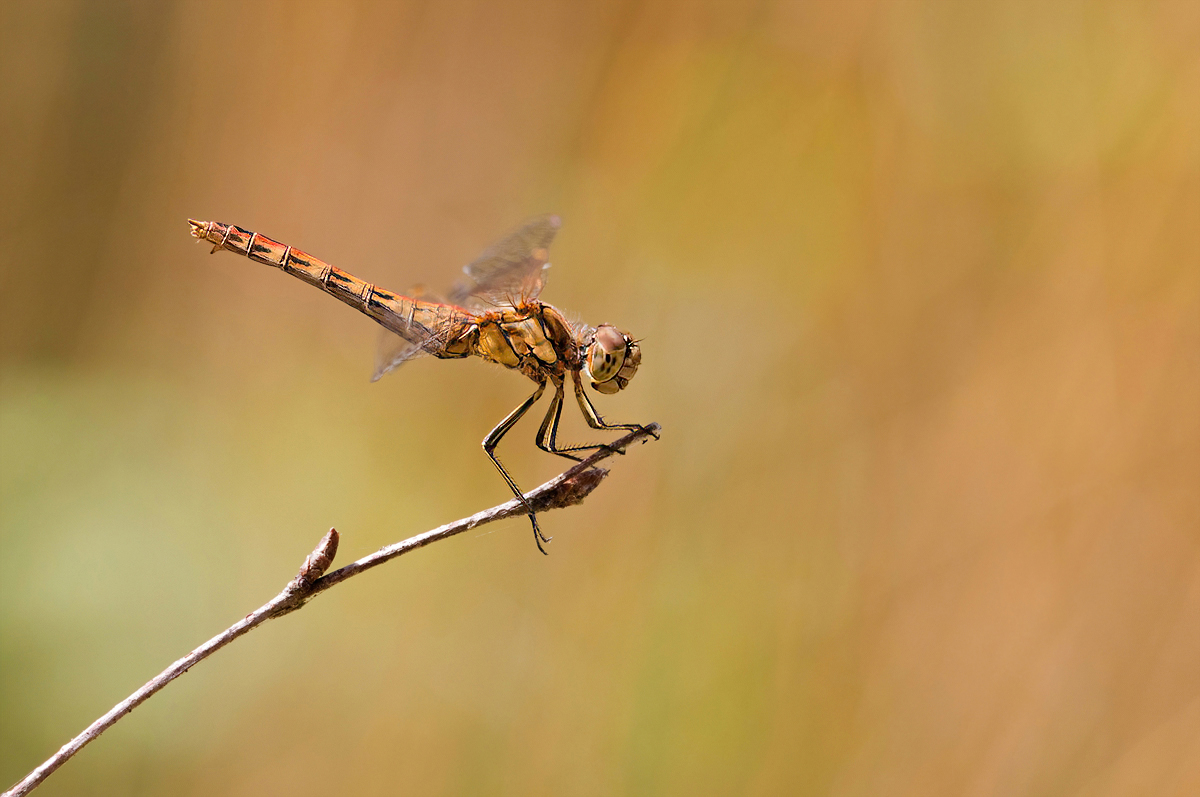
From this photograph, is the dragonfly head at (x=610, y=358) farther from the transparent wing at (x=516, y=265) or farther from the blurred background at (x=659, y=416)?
the blurred background at (x=659, y=416)

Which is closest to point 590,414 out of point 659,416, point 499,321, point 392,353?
point 499,321

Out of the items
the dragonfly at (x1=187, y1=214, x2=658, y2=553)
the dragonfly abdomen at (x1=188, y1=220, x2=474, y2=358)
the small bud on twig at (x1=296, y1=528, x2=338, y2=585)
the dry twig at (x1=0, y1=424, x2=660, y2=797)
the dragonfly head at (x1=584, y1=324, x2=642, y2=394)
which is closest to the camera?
the dry twig at (x1=0, y1=424, x2=660, y2=797)

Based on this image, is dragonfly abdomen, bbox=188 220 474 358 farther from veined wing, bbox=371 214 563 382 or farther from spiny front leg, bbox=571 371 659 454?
spiny front leg, bbox=571 371 659 454

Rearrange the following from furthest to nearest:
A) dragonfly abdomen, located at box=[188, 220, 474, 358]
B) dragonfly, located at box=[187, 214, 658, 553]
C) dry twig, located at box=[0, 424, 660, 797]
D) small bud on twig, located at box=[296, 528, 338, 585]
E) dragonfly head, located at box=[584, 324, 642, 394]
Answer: dragonfly abdomen, located at box=[188, 220, 474, 358] < dragonfly, located at box=[187, 214, 658, 553] < dragonfly head, located at box=[584, 324, 642, 394] < small bud on twig, located at box=[296, 528, 338, 585] < dry twig, located at box=[0, 424, 660, 797]

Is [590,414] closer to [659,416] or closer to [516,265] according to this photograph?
[516,265]

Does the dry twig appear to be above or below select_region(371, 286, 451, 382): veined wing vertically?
below

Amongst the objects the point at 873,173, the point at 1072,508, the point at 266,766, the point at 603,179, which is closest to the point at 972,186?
the point at 873,173

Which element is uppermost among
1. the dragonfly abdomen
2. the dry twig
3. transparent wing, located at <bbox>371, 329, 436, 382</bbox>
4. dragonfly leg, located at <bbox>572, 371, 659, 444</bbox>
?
the dragonfly abdomen

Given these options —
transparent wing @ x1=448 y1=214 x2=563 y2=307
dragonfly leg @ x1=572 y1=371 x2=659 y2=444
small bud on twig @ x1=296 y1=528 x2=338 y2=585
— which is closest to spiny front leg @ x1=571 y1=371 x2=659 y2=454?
dragonfly leg @ x1=572 y1=371 x2=659 y2=444
